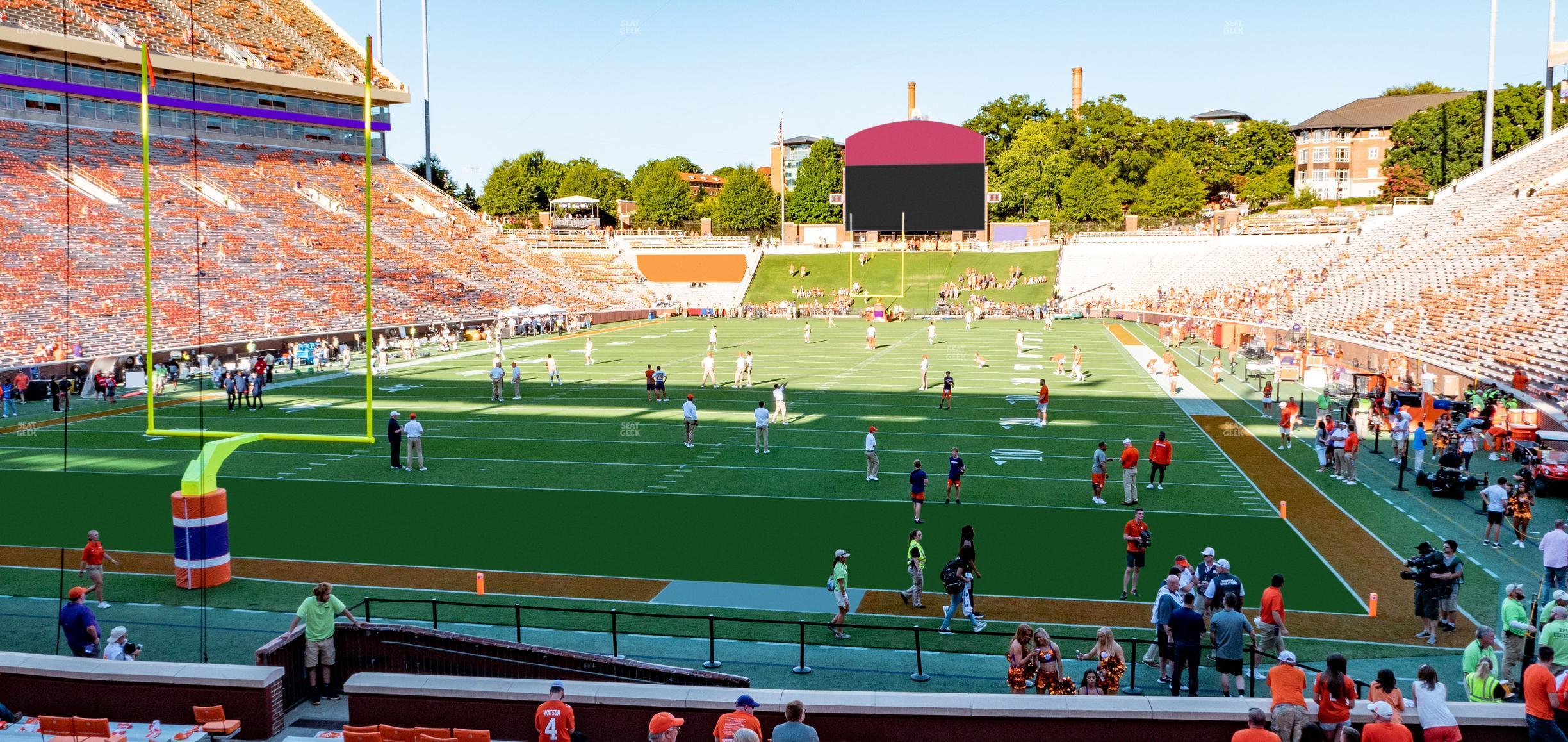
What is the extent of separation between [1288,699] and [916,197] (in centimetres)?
7370

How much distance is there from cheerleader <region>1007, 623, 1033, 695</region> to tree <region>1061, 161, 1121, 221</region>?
8686 centimetres

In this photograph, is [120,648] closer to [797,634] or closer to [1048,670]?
[797,634]

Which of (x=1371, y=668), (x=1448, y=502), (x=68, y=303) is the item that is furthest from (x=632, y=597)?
(x=68, y=303)

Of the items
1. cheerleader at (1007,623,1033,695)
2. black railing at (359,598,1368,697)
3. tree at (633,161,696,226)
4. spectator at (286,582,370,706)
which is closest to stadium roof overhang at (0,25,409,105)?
black railing at (359,598,1368,697)

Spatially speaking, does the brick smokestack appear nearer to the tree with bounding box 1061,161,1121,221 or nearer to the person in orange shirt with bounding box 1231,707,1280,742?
the tree with bounding box 1061,161,1121,221

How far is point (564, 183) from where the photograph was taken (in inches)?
4830

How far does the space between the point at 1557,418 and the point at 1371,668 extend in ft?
46.4

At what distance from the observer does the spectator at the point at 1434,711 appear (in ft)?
26.0

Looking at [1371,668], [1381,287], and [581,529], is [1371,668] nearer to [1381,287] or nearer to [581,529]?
[581,529]

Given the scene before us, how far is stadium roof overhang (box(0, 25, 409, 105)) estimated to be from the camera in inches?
1962

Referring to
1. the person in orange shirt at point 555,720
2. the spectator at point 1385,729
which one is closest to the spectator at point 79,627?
the person in orange shirt at point 555,720

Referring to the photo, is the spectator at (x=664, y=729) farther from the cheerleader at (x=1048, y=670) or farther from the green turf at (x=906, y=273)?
the green turf at (x=906, y=273)

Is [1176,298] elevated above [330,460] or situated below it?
above

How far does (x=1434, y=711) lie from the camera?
7.96 m
